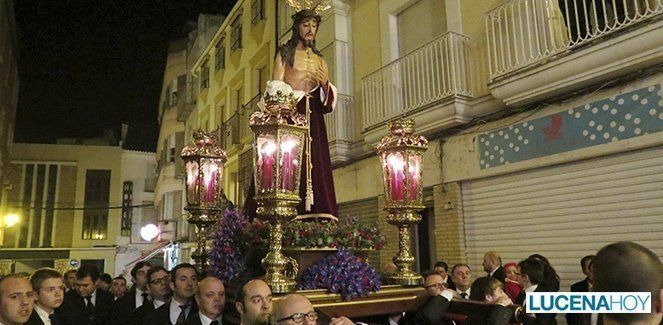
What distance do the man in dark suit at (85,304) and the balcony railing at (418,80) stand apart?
17.7 feet

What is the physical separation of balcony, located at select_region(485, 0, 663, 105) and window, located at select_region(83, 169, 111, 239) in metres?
31.0

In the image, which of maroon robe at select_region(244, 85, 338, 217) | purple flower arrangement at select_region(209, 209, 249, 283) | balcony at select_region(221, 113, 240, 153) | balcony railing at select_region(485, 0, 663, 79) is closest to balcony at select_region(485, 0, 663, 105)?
balcony railing at select_region(485, 0, 663, 79)

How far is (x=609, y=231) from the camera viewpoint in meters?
6.45

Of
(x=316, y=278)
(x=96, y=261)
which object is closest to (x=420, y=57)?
(x=316, y=278)

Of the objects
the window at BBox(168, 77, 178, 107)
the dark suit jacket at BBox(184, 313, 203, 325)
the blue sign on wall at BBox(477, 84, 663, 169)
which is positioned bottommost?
the dark suit jacket at BBox(184, 313, 203, 325)

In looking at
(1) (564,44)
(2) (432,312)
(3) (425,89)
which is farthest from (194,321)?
(3) (425,89)

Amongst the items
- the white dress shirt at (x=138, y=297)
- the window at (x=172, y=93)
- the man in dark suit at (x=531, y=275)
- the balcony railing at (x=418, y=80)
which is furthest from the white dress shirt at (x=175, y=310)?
the window at (x=172, y=93)

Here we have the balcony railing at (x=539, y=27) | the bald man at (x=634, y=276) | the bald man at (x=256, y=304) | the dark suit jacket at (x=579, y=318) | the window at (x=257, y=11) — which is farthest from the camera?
the window at (x=257, y=11)

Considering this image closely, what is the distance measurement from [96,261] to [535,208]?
3092cm

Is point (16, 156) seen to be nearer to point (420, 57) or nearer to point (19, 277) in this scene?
point (420, 57)

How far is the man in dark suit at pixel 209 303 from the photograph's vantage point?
3.80 m

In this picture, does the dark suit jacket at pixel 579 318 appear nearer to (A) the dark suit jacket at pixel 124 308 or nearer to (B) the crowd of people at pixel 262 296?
(B) the crowd of people at pixel 262 296

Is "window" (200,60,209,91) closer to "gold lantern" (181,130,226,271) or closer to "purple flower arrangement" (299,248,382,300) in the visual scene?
"gold lantern" (181,130,226,271)

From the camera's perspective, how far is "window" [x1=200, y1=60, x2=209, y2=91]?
22016 mm
